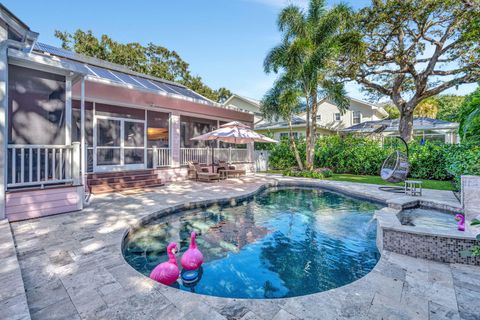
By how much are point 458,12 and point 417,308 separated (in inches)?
722

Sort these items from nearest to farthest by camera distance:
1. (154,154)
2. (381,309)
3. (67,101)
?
(381,309)
(67,101)
(154,154)

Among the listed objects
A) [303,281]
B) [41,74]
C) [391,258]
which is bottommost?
[303,281]

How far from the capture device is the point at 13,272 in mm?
2986

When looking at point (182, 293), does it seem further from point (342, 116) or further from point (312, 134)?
point (342, 116)

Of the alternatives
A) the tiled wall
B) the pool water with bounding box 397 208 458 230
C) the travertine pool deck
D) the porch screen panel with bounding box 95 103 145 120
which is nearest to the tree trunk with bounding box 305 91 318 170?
the pool water with bounding box 397 208 458 230

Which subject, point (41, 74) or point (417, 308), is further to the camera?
point (41, 74)

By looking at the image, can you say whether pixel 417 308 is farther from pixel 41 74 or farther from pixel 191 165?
pixel 191 165

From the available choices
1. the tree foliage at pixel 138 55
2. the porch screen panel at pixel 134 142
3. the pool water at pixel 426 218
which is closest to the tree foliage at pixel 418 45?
the pool water at pixel 426 218

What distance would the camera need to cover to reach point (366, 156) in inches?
594

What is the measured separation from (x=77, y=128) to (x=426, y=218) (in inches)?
478

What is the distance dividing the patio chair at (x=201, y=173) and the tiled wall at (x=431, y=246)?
28.5 feet

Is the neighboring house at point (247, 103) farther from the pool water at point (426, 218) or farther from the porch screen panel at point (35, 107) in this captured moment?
the porch screen panel at point (35, 107)

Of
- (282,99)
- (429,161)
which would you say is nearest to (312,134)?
(282,99)

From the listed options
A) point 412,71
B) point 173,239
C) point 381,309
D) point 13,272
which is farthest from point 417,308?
point 412,71
